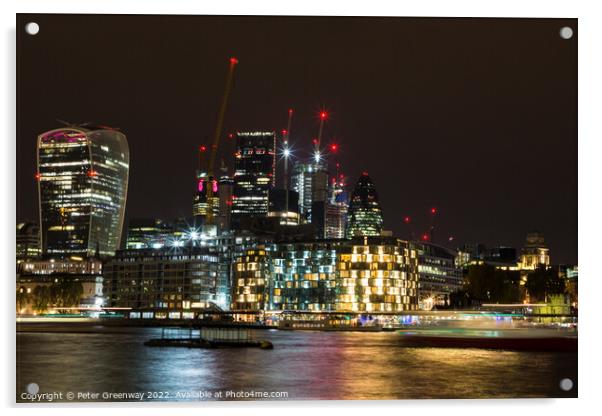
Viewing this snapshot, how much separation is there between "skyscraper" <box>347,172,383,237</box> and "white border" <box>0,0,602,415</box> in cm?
9740

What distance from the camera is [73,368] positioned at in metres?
18.2

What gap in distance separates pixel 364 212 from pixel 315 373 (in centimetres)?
9362

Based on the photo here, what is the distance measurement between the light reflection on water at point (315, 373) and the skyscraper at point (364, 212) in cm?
8527

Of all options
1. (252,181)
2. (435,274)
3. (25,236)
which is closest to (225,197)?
(252,181)

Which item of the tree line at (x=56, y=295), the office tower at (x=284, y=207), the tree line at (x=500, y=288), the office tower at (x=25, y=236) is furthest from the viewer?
the office tower at (x=284, y=207)

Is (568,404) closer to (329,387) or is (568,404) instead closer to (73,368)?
(329,387)

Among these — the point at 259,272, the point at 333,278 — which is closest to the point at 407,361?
the point at 333,278

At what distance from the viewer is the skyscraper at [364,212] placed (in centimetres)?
11075

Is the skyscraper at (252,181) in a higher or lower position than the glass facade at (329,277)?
higher

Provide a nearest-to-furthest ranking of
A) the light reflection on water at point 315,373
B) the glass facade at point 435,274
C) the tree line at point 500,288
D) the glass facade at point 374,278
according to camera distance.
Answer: the light reflection on water at point 315,373 → the tree line at point 500,288 → the glass facade at point 374,278 → the glass facade at point 435,274
